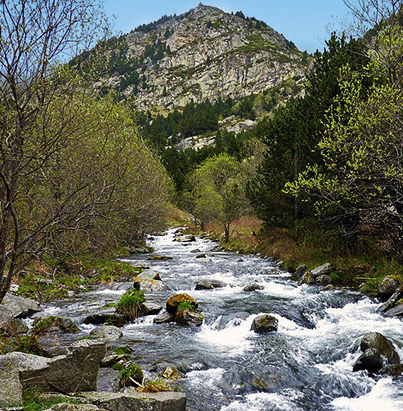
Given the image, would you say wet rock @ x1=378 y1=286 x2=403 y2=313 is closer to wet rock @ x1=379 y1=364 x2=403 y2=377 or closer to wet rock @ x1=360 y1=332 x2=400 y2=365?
wet rock @ x1=360 y1=332 x2=400 y2=365

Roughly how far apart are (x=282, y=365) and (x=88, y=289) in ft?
37.9

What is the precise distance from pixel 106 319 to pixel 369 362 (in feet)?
27.2

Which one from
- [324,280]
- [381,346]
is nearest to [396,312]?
[381,346]

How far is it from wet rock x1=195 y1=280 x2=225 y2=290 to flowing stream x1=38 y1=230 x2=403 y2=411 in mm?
541

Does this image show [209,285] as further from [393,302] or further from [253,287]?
[393,302]

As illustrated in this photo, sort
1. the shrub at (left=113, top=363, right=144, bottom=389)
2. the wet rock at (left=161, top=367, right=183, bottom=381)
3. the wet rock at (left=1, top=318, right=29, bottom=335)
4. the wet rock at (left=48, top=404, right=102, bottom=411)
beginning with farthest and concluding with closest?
the wet rock at (left=1, top=318, right=29, bottom=335) → the wet rock at (left=161, top=367, right=183, bottom=381) → the shrub at (left=113, top=363, right=144, bottom=389) → the wet rock at (left=48, top=404, right=102, bottom=411)

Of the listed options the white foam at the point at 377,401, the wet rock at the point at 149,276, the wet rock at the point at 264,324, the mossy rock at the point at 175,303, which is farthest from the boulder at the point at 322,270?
the white foam at the point at 377,401

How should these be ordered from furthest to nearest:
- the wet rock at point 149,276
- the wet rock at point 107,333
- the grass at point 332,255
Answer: the wet rock at point 149,276 → the grass at point 332,255 → the wet rock at point 107,333

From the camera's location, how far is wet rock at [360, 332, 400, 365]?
9.10 meters

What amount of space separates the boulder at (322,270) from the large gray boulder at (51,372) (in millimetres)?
13293

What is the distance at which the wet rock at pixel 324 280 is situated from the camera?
56.4 feet

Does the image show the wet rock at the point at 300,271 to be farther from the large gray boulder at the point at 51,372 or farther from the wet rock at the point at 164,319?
the large gray boulder at the point at 51,372

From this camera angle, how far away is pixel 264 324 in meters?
11.8

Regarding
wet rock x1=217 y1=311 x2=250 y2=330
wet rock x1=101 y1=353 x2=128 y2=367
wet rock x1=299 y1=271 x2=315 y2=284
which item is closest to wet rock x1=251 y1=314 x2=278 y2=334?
wet rock x1=217 y1=311 x2=250 y2=330
